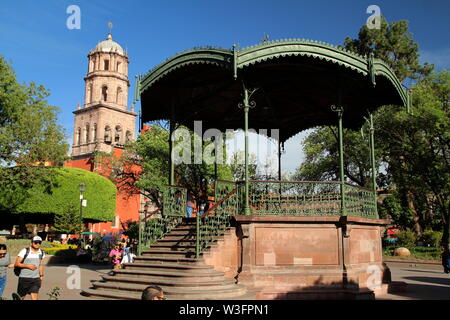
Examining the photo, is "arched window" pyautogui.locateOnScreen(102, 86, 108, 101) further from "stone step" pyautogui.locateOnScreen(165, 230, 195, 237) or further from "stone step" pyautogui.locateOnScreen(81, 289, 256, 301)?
"stone step" pyautogui.locateOnScreen(81, 289, 256, 301)

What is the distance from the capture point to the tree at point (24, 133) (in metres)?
32.6

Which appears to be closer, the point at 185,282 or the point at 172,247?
the point at 185,282

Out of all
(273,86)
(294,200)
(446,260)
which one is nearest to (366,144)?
(446,260)

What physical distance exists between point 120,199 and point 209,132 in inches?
2008

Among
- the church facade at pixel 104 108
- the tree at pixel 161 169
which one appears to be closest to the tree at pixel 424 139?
the tree at pixel 161 169

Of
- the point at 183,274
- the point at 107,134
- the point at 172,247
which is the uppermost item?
the point at 107,134

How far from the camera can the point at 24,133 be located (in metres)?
32.5

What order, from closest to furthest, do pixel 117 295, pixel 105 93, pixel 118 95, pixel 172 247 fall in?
pixel 117 295, pixel 172 247, pixel 105 93, pixel 118 95

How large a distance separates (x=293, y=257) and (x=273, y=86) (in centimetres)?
648

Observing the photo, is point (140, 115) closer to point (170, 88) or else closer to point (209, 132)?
point (170, 88)

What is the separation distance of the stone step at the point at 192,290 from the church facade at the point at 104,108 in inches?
2397

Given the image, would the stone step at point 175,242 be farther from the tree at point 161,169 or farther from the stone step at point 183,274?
the tree at point 161,169

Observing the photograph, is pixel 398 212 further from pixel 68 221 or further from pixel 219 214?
pixel 219 214
